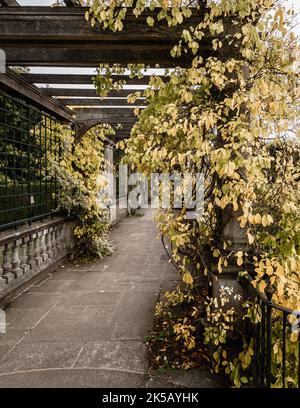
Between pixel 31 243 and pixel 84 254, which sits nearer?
pixel 31 243

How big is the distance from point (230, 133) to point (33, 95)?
15.8ft

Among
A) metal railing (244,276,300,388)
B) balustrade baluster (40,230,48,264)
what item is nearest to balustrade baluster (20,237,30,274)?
balustrade baluster (40,230,48,264)

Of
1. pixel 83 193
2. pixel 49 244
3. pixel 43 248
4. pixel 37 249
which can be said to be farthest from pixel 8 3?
pixel 83 193

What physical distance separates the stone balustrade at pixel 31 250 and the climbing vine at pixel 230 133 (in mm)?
2859

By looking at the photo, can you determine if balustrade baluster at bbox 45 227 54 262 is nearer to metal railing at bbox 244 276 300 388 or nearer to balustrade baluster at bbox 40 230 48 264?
balustrade baluster at bbox 40 230 48 264

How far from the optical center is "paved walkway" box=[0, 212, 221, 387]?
3.19 metres

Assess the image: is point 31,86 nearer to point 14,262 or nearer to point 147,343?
point 14,262

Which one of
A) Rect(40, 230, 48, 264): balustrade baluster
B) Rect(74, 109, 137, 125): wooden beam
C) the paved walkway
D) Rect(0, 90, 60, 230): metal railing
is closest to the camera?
the paved walkway

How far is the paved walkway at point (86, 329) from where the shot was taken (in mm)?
3193

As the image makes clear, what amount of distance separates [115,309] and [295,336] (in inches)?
123

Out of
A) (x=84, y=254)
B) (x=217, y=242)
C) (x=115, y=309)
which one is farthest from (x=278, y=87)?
(x=84, y=254)

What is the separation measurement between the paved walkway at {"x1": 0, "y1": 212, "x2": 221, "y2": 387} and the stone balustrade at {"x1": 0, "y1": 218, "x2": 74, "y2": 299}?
0.27 meters

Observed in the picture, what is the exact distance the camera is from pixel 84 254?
8.18 m

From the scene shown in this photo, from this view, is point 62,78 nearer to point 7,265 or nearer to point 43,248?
point 43,248
